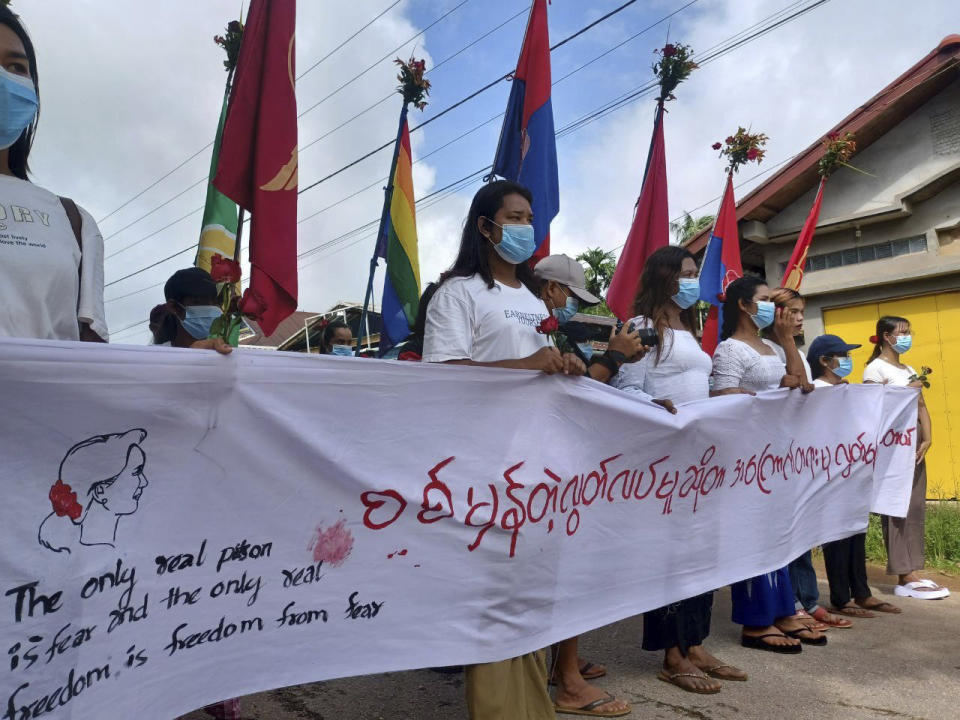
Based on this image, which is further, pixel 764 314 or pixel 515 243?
pixel 764 314

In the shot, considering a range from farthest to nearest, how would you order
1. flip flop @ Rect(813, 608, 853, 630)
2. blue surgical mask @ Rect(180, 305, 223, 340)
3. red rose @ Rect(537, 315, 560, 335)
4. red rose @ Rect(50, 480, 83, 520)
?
flip flop @ Rect(813, 608, 853, 630), blue surgical mask @ Rect(180, 305, 223, 340), red rose @ Rect(537, 315, 560, 335), red rose @ Rect(50, 480, 83, 520)

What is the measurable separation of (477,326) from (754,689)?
194 cm

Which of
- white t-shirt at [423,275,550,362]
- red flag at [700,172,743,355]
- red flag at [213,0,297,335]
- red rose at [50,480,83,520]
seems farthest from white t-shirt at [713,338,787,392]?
red flag at [700,172,743,355]

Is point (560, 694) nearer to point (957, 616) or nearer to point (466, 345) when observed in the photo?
point (466, 345)

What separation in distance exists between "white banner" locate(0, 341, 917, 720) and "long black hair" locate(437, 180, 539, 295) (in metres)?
0.49

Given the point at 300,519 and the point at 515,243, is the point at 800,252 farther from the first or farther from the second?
the point at 300,519

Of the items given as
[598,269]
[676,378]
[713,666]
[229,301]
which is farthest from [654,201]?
[598,269]

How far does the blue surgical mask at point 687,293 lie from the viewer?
3.50 metres

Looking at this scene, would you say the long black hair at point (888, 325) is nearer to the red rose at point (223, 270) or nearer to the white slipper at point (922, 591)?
the white slipper at point (922, 591)

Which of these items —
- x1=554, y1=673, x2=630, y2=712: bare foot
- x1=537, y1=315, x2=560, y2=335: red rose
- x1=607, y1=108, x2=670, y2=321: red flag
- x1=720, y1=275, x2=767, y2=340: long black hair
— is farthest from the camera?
x1=607, y1=108, x2=670, y2=321: red flag

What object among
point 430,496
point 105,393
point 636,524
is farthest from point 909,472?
point 105,393

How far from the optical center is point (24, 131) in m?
2.10

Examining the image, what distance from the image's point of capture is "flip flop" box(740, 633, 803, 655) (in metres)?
3.61

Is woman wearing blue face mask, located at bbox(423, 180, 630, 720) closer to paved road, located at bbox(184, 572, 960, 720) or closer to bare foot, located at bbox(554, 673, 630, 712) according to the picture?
bare foot, located at bbox(554, 673, 630, 712)
